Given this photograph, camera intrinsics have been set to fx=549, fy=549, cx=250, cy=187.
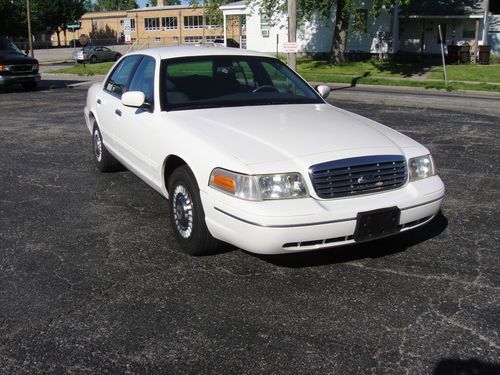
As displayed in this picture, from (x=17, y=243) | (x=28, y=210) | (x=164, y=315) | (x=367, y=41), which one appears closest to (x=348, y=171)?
(x=164, y=315)

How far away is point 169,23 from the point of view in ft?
245

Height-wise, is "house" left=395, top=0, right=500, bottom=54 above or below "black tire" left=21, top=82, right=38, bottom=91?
above

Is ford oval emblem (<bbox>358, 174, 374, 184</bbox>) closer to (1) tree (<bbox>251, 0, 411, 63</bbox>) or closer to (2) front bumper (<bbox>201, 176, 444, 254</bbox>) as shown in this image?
(2) front bumper (<bbox>201, 176, 444, 254</bbox>)

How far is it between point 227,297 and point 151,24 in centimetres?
7730

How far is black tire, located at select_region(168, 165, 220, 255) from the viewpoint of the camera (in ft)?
13.4

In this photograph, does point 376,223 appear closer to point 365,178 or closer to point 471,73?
point 365,178

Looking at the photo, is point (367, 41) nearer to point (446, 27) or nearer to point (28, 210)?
point (446, 27)

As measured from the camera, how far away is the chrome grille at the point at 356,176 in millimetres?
3721

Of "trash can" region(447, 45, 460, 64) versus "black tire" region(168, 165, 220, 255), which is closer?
"black tire" region(168, 165, 220, 255)

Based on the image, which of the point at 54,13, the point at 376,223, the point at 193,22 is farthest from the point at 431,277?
the point at 54,13

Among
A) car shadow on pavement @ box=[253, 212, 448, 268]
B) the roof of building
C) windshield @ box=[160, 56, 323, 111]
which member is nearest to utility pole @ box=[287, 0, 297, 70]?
windshield @ box=[160, 56, 323, 111]

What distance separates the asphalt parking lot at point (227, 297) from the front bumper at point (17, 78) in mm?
13815

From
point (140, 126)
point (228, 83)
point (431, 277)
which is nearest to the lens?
point (431, 277)

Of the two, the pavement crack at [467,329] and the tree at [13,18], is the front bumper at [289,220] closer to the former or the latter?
A: the pavement crack at [467,329]
